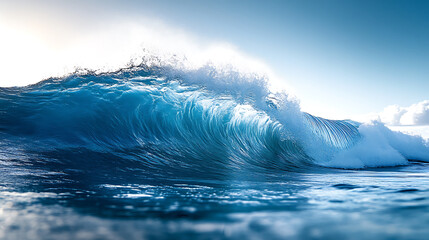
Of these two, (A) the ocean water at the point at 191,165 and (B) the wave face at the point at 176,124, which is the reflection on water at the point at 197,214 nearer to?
(A) the ocean water at the point at 191,165

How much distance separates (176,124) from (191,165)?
8.53 feet

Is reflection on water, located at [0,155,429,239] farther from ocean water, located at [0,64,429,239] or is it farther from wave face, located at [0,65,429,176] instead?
wave face, located at [0,65,429,176]

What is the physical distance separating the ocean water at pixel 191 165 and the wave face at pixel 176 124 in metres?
0.04

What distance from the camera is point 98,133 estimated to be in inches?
251

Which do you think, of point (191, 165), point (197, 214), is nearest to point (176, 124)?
point (191, 165)

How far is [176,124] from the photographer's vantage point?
8.04m

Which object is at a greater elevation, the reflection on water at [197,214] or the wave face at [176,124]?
the wave face at [176,124]

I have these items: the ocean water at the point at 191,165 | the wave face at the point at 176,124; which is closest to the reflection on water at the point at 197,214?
the ocean water at the point at 191,165

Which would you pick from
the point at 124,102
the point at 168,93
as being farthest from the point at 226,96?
the point at 124,102

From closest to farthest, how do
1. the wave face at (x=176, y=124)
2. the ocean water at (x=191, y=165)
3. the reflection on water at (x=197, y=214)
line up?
the reflection on water at (x=197, y=214) < the ocean water at (x=191, y=165) < the wave face at (x=176, y=124)

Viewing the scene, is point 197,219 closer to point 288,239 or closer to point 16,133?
point 288,239

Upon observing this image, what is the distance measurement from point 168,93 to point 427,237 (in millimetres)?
7756

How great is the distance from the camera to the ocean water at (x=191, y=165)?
5.05 ft

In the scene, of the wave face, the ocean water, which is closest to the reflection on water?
the ocean water
